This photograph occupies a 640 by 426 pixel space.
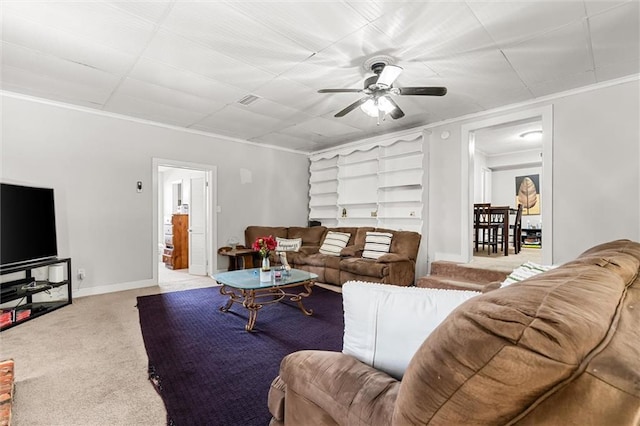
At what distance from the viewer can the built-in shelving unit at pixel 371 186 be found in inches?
212

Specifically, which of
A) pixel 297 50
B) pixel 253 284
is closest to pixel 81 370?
pixel 253 284

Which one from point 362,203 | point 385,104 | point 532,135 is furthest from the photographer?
point 532,135

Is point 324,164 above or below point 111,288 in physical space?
above

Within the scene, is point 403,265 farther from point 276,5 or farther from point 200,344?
point 276,5

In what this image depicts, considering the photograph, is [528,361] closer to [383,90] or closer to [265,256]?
[383,90]

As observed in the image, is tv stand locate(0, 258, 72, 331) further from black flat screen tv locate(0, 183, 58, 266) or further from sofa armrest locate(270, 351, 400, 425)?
sofa armrest locate(270, 351, 400, 425)

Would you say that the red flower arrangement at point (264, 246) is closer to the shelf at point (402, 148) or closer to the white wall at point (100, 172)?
the white wall at point (100, 172)

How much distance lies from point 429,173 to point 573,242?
83.4 inches

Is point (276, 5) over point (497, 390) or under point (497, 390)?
over

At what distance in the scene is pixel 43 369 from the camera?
88.4 inches

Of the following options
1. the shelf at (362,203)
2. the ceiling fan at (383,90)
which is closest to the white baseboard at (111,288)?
the shelf at (362,203)

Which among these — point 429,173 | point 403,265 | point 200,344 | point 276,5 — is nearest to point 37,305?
point 200,344

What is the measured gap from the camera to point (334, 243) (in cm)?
547

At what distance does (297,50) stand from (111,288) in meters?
4.24
